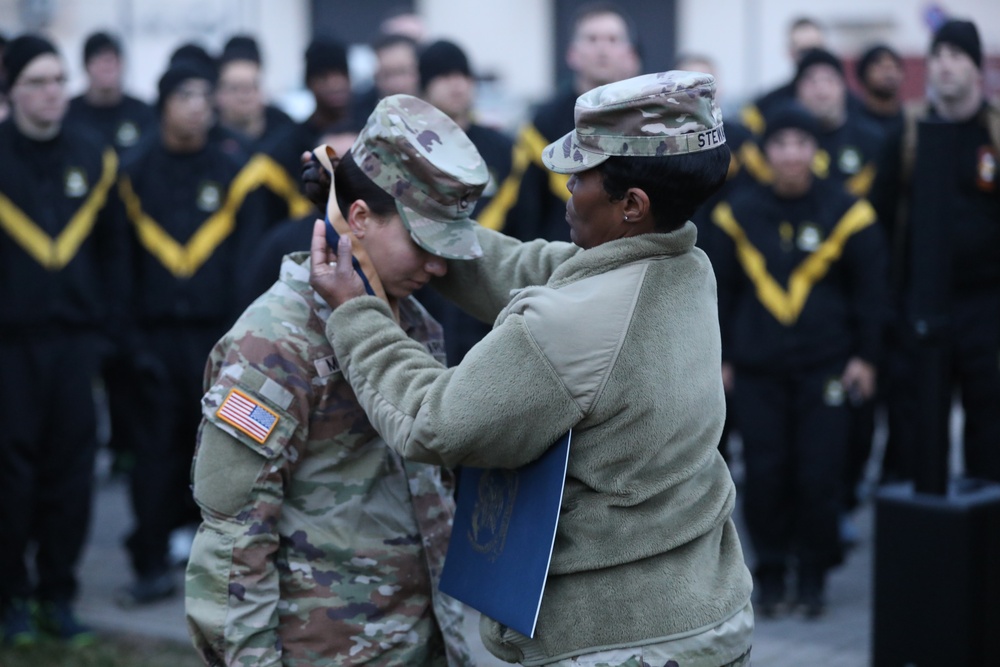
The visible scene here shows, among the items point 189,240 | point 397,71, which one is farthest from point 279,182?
point 397,71

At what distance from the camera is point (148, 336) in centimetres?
712

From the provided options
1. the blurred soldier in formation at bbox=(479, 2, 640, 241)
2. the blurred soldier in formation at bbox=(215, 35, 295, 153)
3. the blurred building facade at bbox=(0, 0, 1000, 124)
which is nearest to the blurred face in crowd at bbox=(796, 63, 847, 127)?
the blurred soldier in formation at bbox=(479, 2, 640, 241)

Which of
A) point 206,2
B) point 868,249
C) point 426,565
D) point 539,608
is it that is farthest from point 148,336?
point 206,2

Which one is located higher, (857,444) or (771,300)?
(771,300)

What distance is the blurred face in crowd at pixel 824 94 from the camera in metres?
8.59

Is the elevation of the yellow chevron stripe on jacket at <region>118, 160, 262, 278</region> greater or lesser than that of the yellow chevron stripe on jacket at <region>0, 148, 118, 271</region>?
lesser

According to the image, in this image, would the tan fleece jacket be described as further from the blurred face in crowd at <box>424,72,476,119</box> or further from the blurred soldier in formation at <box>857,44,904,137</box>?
the blurred soldier in formation at <box>857,44,904,137</box>

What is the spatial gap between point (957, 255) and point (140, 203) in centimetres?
403

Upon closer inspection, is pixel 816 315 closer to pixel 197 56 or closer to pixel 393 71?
pixel 393 71

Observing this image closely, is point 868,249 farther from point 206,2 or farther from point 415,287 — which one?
point 206,2

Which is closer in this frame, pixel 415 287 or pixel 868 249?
pixel 415 287

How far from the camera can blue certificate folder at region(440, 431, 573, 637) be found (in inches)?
105

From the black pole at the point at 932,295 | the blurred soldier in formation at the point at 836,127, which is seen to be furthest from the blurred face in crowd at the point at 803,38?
the black pole at the point at 932,295

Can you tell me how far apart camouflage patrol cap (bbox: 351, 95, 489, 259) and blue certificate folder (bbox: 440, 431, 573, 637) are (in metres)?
0.51
